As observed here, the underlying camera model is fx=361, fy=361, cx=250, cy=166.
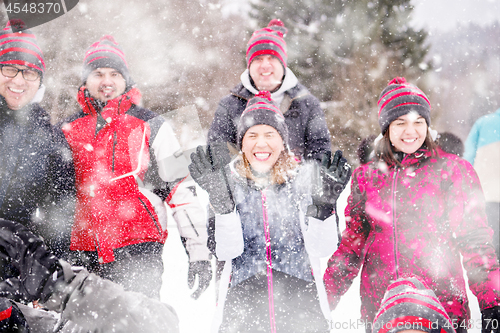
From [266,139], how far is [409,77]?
16.8 ft

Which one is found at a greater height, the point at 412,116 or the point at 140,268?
the point at 412,116

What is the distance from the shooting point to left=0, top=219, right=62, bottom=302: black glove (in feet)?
5.42

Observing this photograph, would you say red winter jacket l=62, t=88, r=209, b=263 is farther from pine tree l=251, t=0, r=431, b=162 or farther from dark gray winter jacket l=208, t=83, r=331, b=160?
pine tree l=251, t=0, r=431, b=162

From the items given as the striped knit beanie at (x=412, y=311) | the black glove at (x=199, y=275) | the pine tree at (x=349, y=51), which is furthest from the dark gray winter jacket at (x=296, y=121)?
the pine tree at (x=349, y=51)

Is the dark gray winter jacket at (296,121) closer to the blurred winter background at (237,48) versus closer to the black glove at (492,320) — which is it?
the black glove at (492,320)

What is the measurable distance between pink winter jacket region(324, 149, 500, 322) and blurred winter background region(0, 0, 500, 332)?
2.85 metres

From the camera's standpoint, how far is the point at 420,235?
1.79m

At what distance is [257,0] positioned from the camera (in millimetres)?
6281

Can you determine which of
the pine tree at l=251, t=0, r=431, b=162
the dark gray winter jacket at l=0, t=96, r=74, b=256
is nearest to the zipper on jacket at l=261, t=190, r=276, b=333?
the dark gray winter jacket at l=0, t=96, r=74, b=256

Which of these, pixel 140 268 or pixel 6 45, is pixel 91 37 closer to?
pixel 6 45

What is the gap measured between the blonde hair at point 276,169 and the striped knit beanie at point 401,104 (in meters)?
0.59

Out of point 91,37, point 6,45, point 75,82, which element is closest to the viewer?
point 6,45

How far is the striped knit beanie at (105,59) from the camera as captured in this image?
7.80ft

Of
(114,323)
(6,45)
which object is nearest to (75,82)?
(6,45)
